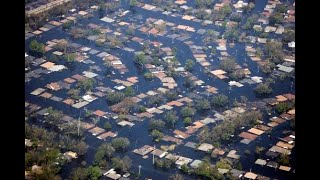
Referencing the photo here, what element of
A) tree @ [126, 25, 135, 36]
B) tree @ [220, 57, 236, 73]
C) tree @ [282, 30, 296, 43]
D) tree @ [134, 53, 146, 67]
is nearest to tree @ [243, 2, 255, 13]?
tree @ [282, 30, 296, 43]

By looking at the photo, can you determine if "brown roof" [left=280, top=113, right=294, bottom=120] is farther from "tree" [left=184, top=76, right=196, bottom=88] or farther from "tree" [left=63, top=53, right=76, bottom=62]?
"tree" [left=63, top=53, right=76, bottom=62]

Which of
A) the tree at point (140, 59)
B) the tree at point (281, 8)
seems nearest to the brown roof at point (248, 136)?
the tree at point (140, 59)

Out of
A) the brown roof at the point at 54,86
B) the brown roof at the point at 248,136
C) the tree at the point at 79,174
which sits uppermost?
the brown roof at the point at 248,136

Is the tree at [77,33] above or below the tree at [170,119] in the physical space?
above

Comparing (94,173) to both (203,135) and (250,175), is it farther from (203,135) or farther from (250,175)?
(250,175)

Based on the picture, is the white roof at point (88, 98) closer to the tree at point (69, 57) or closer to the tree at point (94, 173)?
the tree at point (69, 57)

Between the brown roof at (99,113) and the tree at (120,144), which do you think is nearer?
the tree at (120,144)

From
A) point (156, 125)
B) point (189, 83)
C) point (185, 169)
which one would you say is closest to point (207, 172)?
point (185, 169)
